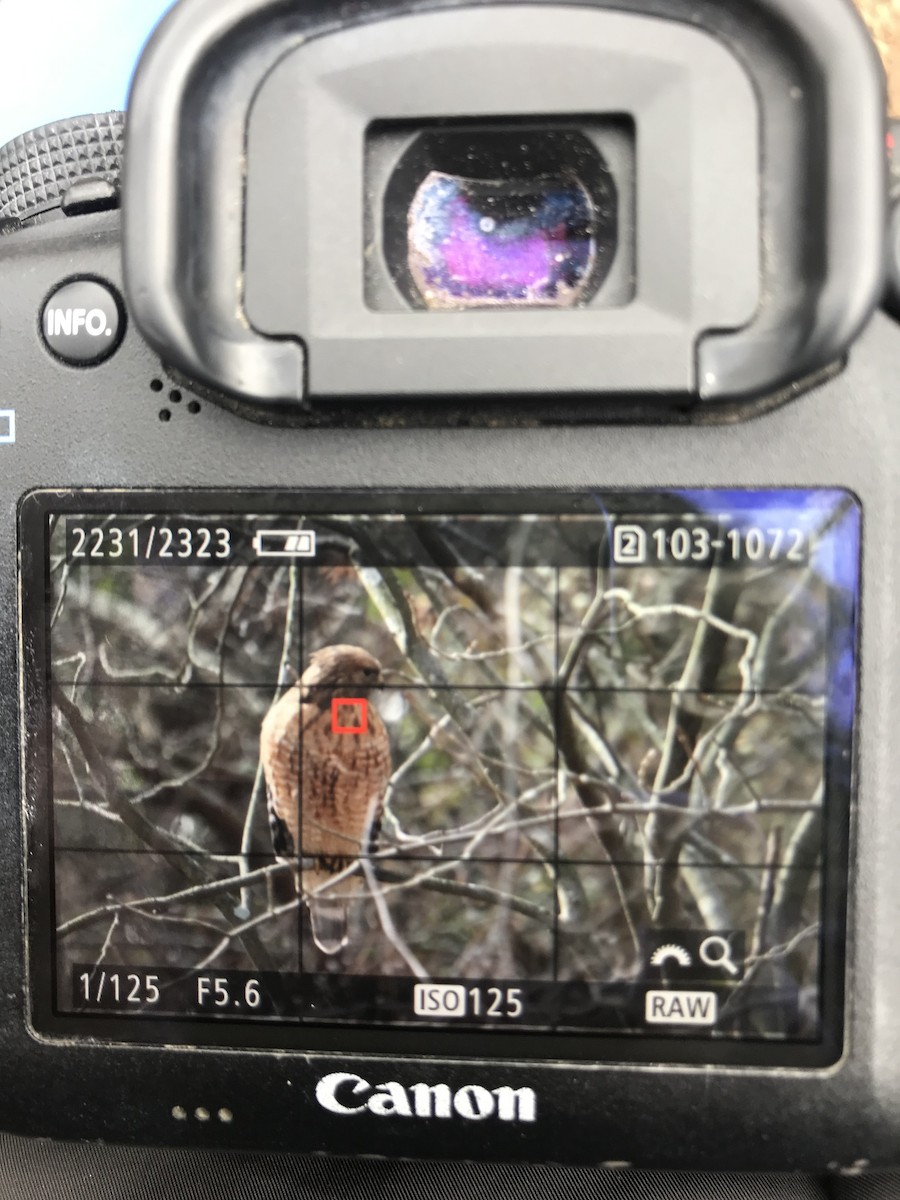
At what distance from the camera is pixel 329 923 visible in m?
0.40

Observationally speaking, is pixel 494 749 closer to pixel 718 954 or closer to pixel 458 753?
pixel 458 753

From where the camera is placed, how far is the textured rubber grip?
1.38ft

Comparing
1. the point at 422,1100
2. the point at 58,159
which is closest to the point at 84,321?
Answer: the point at 58,159

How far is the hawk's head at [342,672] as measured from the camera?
1.29ft

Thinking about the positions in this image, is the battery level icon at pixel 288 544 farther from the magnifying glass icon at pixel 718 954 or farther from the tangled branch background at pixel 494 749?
the magnifying glass icon at pixel 718 954

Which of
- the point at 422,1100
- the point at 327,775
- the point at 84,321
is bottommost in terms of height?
the point at 422,1100

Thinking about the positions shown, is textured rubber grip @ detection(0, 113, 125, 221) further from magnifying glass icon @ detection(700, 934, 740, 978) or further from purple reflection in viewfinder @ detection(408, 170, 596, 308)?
magnifying glass icon @ detection(700, 934, 740, 978)

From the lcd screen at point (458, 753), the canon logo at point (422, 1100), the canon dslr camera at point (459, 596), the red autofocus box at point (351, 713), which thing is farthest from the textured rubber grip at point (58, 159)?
the canon logo at point (422, 1100)

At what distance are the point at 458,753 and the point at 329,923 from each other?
0.29 feet

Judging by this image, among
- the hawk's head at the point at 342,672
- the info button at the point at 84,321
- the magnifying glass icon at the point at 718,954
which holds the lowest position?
the magnifying glass icon at the point at 718,954

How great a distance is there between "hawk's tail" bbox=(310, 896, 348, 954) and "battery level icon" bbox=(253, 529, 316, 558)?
14cm

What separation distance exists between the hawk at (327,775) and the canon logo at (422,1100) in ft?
0.19

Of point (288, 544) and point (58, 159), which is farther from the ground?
point (58, 159)

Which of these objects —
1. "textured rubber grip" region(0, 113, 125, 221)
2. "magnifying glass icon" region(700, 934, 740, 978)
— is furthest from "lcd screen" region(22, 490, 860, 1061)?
"textured rubber grip" region(0, 113, 125, 221)
